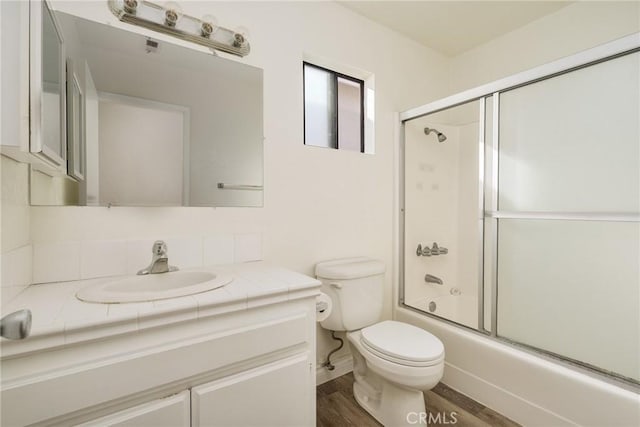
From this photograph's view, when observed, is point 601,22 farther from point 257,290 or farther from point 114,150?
point 114,150

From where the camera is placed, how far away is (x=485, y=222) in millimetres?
1769

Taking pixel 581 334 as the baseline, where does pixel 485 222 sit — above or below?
above

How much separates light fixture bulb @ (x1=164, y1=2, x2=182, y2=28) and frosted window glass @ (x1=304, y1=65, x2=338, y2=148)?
80 centimetres

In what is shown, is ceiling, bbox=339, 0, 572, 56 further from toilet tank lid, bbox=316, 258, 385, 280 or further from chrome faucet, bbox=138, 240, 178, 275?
chrome faucet, bbox=138, 240, 178, 275

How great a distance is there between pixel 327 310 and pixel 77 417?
934 millimetres

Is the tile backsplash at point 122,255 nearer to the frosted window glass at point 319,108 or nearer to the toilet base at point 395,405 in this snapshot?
the frosted window glass at point 319,108

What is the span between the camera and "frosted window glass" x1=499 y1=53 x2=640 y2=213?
136 centimetres

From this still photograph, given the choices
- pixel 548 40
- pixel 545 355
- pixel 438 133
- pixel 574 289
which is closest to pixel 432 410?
pixel 545 355

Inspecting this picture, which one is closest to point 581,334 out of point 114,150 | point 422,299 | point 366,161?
point 422,299

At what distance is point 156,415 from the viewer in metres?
0.85

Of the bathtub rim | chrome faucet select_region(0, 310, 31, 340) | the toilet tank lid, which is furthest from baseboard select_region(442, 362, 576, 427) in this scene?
chrome faucet select_region(0, 310, 31, 340)

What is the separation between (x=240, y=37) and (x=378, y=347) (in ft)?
5.46

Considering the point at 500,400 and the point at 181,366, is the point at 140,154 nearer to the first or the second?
the point at 181,366

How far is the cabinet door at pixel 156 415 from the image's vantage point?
80 cm
